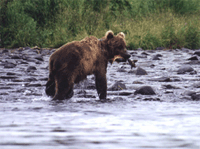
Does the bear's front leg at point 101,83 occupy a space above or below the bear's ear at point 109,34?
below

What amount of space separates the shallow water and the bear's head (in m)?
0.61

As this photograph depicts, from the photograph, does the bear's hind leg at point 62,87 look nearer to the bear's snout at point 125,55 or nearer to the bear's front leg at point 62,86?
the bear's front leg at point 62,86

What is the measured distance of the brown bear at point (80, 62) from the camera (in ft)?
17.6

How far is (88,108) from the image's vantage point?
16.6ft

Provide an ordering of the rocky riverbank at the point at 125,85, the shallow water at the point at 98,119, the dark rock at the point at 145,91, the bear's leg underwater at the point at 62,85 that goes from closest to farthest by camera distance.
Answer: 1. the shallow water at the point at 98,119
2. the bear's leg underwater at the point at 62,85
3. the rocky riverbank at the point at 125,85
4. the dark rock at the point at 145,91

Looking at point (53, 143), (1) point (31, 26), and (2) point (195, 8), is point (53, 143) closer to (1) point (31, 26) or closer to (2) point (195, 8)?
(1) point (31, 26)

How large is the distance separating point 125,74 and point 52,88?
3677 millimetres

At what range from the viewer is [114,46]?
6.03 meters

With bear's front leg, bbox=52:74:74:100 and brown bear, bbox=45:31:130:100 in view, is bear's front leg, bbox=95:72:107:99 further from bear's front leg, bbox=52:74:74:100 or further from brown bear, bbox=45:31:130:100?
bear's front leg, bbox=52:74:74:100

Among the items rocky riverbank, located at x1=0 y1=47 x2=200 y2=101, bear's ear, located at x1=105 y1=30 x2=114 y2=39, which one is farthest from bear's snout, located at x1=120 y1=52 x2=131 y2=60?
rocky riverbank, located at x1=0 y1=47 x2=200 y2=101

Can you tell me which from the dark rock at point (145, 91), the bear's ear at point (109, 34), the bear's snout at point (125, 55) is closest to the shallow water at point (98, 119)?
the dark rock at point (145, 91)

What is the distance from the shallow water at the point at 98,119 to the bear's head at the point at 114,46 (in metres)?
0.61

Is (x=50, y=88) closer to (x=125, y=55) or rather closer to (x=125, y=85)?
(x=125, y=55)

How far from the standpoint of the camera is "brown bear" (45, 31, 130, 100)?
5.37 metres
